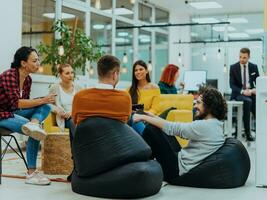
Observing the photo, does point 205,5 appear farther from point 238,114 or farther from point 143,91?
point 143,91

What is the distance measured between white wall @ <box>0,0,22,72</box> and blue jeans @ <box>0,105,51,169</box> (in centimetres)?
274

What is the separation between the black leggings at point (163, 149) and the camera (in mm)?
3957

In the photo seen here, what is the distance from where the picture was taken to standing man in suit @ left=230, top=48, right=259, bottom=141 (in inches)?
303

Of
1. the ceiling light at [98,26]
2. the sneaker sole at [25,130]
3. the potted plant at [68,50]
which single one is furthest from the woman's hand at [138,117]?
the ceiling light at [98,26]

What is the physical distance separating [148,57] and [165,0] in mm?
2002

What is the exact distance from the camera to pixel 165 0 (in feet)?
42.7

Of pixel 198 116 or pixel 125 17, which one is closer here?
pixel 198 116

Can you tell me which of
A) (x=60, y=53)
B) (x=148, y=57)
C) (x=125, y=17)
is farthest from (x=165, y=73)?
(x=148, y=57)

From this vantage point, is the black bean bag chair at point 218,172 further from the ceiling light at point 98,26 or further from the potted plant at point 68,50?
the ceiling light at point 98,26

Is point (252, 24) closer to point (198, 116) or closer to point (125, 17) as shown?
point (125, 17)

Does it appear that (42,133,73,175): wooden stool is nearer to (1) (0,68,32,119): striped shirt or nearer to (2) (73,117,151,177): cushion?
(1) (0,68,32,119): striped shirt

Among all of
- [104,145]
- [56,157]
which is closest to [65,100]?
[56,157]

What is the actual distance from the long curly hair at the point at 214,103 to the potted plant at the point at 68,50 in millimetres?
4068

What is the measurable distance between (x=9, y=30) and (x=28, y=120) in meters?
3.43
